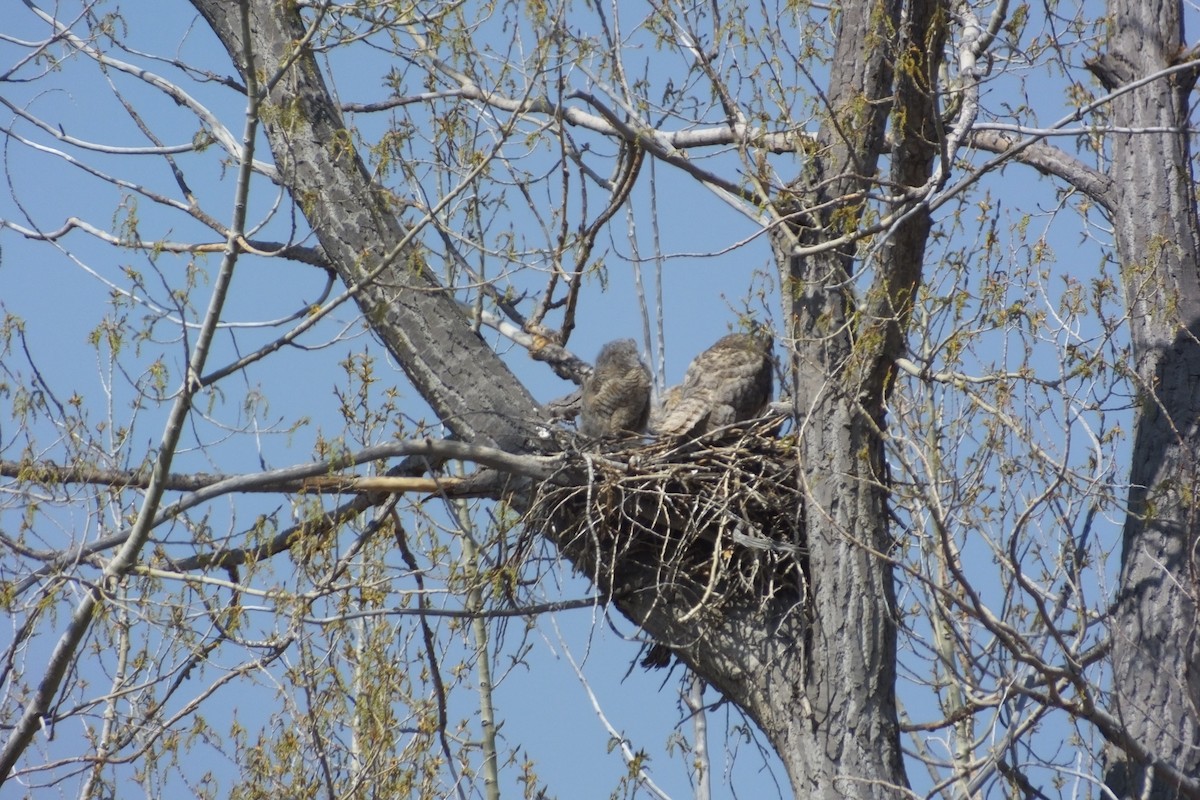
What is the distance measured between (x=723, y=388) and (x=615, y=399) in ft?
2.26

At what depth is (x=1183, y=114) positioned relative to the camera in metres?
6.58

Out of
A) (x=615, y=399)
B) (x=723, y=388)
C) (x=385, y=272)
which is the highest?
(x=723, y=388)

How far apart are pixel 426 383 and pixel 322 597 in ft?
3.63

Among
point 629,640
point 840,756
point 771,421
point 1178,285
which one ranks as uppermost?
point 1178,285

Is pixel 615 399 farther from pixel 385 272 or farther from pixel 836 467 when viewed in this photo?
pixel 836 467

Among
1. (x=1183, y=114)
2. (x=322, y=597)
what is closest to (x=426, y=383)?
(x=322, y=597)

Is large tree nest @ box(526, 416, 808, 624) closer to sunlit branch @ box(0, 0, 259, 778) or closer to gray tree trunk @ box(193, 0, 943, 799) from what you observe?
gray tree trunk @ box(193, 0, 943, 799)

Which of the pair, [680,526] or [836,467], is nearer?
[836,467]

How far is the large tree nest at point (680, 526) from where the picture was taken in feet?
16.8

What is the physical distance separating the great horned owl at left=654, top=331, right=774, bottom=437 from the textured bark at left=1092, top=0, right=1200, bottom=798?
1.94m

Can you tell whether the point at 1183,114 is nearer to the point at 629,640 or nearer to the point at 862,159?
the point at 862,159

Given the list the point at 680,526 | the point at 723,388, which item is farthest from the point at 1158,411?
the point at 680,526

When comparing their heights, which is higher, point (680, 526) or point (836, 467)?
point (680, 526)

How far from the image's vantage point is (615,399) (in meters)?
6.78
